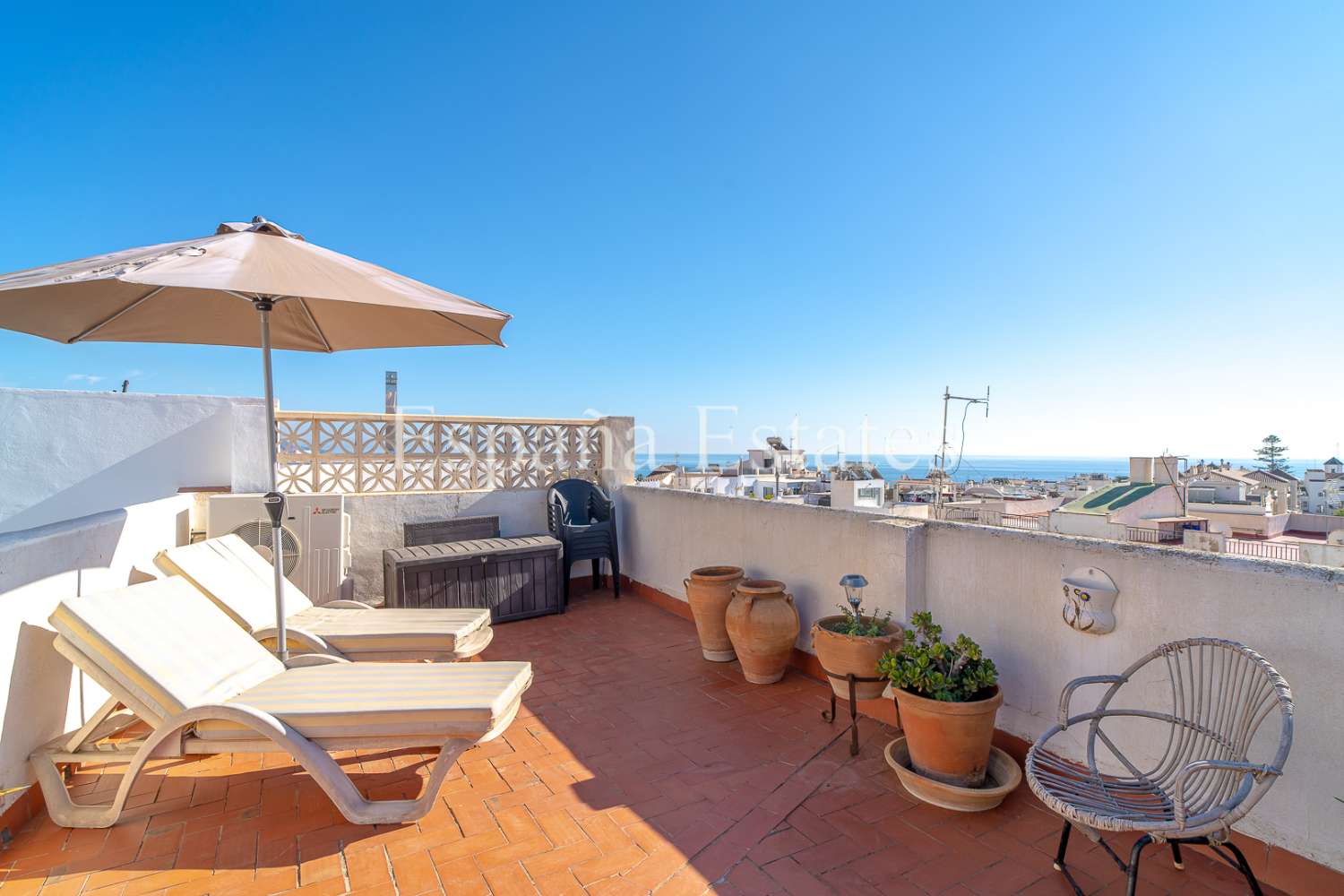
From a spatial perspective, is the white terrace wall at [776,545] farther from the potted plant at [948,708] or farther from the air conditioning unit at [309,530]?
the air conditioning unit at [309,530]

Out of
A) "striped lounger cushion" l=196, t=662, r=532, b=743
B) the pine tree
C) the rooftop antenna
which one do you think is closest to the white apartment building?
the pine tree

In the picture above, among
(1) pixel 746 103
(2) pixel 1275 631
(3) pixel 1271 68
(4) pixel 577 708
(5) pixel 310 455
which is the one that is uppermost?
(1) pixel 746 103

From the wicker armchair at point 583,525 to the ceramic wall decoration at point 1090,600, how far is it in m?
4.03

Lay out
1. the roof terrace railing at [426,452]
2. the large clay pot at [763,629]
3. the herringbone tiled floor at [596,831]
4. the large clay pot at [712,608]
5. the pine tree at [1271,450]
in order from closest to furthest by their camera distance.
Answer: the herringbone tiled floor at [596,831], the large clay pot at [763,629], the large clay pot at [712,608], the roof terrace railing at [426,452], the pine tree at [1271,450]

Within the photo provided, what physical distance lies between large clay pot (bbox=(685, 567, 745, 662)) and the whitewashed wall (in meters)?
4.01

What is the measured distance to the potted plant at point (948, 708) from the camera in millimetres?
2229

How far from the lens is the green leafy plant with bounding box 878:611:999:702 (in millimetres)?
2301

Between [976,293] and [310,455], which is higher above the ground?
[976,293]

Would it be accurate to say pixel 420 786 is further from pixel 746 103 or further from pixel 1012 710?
pixel 746 103

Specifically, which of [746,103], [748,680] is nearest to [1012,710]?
[748,680]

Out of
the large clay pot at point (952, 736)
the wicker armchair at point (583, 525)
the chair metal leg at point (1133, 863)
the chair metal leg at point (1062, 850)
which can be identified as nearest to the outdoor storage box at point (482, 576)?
the wicker armchair at point (583, 525)

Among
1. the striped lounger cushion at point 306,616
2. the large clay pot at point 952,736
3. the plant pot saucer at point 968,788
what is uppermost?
the striped lounger cushion at point 306,616

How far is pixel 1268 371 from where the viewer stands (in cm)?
3597

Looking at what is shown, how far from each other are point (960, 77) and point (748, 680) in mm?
7948
